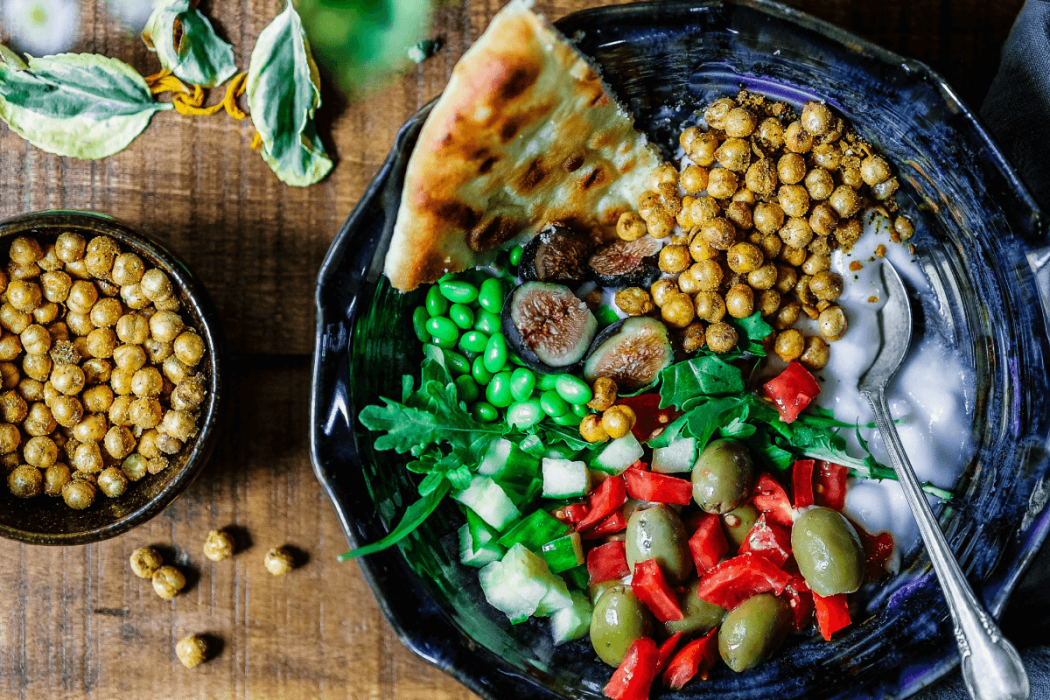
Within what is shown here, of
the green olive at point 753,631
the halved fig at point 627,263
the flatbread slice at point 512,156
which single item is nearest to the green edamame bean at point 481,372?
the flatbread slice at point 512,156

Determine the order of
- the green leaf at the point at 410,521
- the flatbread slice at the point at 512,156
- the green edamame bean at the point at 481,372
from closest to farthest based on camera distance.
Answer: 1. the flatbread slice at the point at 512,156
2. the green leaf at the point at 410,521
3. the green edamame bean at the point at 481,372

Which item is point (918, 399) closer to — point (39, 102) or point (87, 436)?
point (87, 436)

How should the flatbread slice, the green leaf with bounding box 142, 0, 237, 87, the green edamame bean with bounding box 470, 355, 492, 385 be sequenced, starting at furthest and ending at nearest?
the green leaf with bounding box 142, 0, 237, 87 < the green edamame bean with bounding box 470, 355, 492, 385 < the flatbread slice

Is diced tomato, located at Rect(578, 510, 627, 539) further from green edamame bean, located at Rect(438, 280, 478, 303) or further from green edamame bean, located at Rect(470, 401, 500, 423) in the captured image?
green edamame bean, located at Rect(438, 280, 478, 303)

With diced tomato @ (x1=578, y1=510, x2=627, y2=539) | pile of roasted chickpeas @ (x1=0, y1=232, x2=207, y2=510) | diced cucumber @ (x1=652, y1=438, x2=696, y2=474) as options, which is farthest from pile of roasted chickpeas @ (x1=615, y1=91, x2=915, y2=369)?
pile of roasted chickpeas @ (x1=0, y1=232, x2=207, y2=510)

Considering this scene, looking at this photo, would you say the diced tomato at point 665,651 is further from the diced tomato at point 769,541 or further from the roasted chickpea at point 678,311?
the roasted chickpea at point 678,311

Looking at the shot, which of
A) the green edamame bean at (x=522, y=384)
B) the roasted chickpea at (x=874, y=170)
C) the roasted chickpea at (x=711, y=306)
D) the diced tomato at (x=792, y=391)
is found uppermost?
the roasted chickpea at (x=874, y=170)
